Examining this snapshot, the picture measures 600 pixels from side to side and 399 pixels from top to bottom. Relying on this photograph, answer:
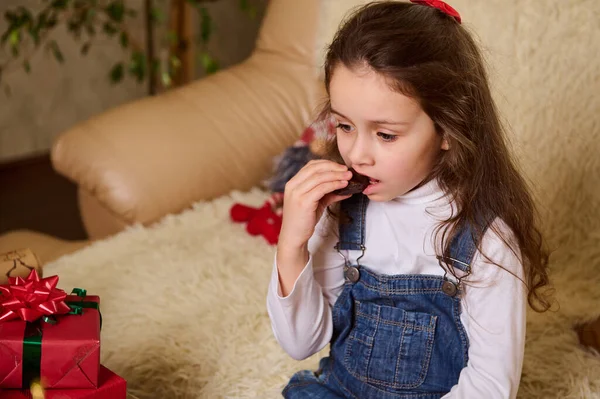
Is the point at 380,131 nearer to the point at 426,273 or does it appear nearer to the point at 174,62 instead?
the point at 426,273

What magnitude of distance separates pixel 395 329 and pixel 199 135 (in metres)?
0.80

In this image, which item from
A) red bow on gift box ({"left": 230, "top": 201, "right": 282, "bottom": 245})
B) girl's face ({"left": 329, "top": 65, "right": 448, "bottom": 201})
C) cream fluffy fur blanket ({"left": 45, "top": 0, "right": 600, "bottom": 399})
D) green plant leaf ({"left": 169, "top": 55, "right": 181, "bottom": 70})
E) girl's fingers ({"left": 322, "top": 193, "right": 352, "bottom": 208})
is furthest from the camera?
green plant leaf ({"left": 169, "top": 55, "right": 181, "bottom": 70})

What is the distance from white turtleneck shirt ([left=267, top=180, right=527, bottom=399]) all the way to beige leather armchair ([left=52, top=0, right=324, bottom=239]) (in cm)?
48

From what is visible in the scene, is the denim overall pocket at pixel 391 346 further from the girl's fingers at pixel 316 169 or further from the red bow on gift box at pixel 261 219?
the red bow on gift box at pixel 261 219

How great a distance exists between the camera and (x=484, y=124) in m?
0.94

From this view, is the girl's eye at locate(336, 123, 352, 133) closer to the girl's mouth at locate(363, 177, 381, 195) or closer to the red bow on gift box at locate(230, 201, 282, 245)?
the girl's mouth at locate(363, 177, 381, 195)

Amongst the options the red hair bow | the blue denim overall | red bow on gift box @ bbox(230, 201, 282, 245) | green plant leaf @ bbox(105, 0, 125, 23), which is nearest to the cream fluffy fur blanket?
red bow on gift box @ bbox(230, 201, 282, 245)

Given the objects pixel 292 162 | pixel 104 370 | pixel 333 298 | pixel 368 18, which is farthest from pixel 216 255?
pixel 368 18

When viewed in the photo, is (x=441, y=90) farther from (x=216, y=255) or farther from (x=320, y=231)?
(x=216, y=255)

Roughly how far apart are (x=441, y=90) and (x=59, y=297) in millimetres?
512

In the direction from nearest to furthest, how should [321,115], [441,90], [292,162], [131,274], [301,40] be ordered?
[441,90] < [321,115] < [131,274] < [292,162] < [301,40]

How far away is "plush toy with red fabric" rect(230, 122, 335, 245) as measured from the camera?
152 cm

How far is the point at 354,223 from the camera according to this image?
105cm

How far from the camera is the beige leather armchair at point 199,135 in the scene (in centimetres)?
158
